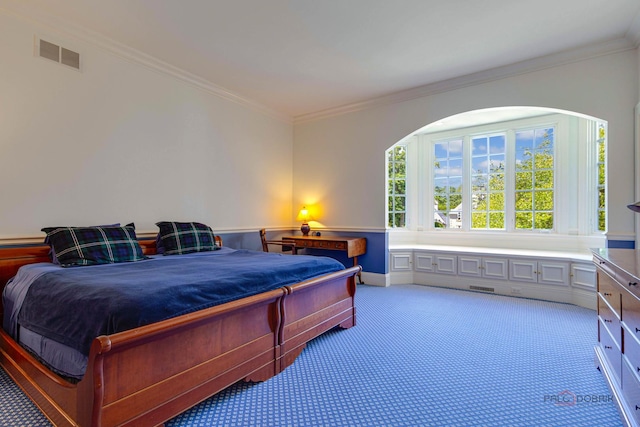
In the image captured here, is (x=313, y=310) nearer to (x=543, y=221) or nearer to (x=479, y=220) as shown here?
(x=479, y=220)

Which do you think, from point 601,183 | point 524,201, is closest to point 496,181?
point 524,201

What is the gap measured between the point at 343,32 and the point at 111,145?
2568 millimetres

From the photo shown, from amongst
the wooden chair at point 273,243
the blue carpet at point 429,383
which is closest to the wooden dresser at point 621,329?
the blue carpet at point 429,383

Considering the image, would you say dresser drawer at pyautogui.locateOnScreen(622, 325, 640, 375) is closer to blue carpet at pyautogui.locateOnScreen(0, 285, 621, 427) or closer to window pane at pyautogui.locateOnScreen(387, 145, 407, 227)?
blue carpet at pyautogui.locateOnScreen(0, 285, 621, 427)

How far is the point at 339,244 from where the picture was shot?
4.44 metres

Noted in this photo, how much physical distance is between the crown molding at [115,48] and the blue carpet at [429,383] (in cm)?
280

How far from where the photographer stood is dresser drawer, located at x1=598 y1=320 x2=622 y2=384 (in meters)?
1.70

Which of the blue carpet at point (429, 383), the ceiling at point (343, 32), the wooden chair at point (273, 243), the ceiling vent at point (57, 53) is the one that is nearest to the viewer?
the blue carpet at point (429, 383)

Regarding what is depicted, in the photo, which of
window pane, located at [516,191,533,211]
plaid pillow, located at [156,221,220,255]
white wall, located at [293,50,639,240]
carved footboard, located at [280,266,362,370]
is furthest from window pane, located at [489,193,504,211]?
plaid pillow, located at [156,221,220,255]

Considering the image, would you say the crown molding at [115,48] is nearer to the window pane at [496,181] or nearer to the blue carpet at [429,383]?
the blue carpet at [429,383]

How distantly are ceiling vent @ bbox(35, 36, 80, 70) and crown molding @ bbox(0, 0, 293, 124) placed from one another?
0.13 metres

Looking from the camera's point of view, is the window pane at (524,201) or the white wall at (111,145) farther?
the window pane at (524,201)

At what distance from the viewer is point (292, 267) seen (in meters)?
2.44

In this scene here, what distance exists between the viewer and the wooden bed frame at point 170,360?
1308mm
